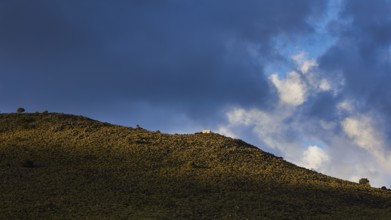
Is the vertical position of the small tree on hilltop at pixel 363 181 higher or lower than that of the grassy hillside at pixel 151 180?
higher

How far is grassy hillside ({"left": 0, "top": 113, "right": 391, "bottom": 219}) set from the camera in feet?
101

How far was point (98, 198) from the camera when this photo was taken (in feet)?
105

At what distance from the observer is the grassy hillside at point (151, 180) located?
30.8 meters

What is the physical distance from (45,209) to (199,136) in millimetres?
19284

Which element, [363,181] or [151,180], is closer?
[151,180]

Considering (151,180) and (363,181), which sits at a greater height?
(363,181)

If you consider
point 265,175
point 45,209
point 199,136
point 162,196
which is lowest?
point 45,209

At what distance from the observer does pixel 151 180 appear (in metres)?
36.0


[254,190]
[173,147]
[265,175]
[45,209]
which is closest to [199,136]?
[173,147]

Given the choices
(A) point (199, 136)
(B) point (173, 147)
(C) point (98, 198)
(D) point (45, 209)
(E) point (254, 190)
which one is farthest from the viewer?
(A) point (199, 136)

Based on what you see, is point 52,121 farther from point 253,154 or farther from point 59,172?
point 253,154

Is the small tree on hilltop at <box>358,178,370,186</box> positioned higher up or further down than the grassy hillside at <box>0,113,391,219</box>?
higher up

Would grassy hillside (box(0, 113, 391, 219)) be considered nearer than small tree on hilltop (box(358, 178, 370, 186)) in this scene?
Yes

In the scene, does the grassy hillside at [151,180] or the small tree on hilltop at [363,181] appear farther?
the small tree on hilltop at [363,181]
